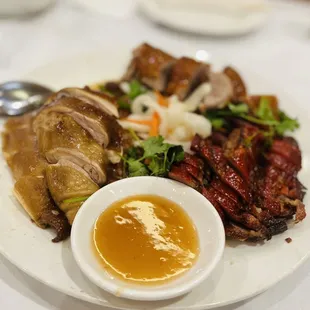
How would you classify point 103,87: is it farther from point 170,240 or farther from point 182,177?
point 170,240

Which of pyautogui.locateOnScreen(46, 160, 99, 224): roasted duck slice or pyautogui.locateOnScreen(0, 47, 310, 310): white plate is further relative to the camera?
pyautogui.locateOnScreen(46, 160, 99, 224): roasted duck slice

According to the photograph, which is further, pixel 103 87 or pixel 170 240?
pixel 103 87

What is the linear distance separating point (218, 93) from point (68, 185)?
189cm

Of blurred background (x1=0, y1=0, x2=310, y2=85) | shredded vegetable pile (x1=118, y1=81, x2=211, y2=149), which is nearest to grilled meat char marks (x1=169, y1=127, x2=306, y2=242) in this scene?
shredded vegetable pile (x1=118, y1=81, x2=211, y2=149)

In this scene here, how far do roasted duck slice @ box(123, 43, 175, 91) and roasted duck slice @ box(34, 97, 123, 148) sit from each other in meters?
1.07

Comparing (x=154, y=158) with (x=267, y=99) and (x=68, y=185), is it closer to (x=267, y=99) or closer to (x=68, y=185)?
(x=68, y=185)

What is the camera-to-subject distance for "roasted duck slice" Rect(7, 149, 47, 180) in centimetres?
278

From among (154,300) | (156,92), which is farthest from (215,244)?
(156,92)

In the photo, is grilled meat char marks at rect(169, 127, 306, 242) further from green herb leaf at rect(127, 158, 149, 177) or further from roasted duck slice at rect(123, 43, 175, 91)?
roasted duck slice at rect(123, 43, 175, 91)

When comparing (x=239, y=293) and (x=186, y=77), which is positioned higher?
(x=186, y=77)

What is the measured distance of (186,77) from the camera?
12.9ft

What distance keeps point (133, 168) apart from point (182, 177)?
0.42 m

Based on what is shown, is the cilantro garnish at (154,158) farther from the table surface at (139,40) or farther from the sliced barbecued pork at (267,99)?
the table surface at (139,40)

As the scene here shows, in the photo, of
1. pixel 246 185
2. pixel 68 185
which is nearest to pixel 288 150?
pixel 246 185
